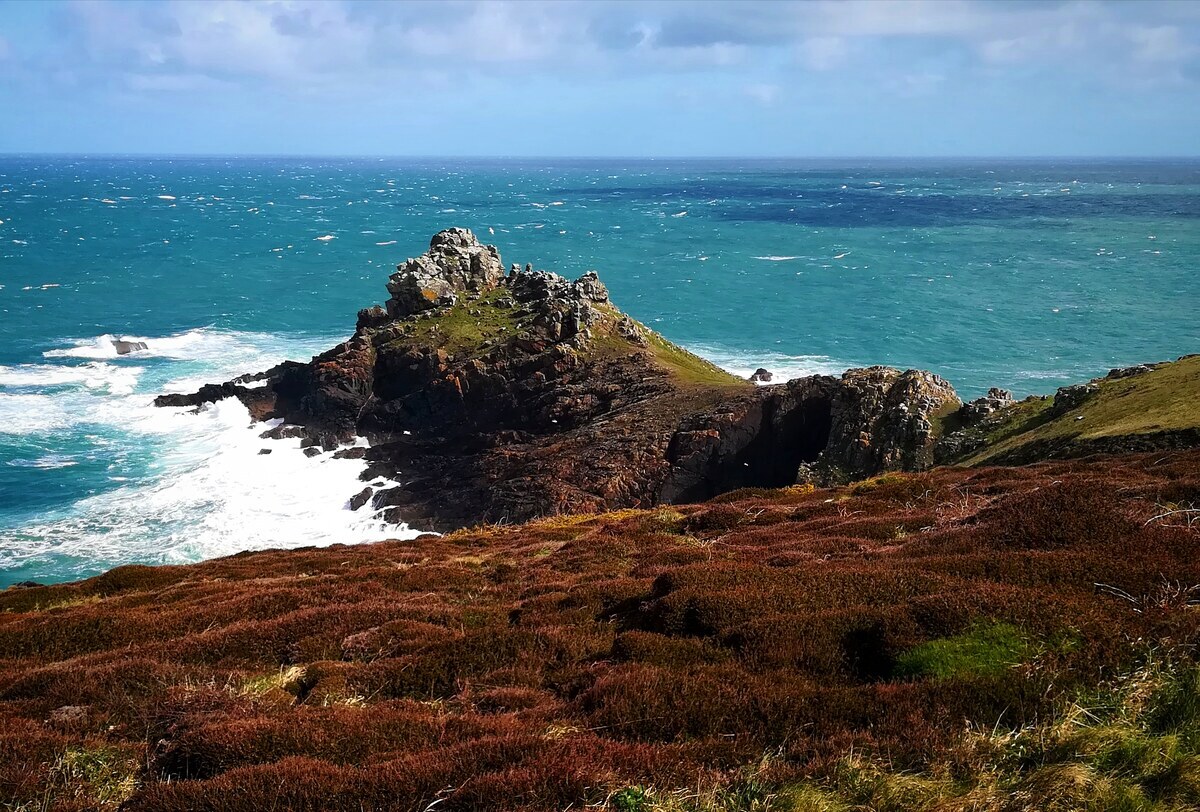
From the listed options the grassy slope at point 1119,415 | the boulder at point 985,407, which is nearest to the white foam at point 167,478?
the boulder at point 985,407

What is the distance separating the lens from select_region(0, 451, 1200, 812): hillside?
7.16m

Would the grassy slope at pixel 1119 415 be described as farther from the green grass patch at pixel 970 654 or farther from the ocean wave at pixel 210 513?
the ocean wave at pixel 210 513

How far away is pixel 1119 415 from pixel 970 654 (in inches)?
1118

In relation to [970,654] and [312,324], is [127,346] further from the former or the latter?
[970,654]

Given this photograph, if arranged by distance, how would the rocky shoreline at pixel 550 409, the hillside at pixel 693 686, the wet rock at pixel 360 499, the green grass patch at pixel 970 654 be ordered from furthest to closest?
the wet rock at pixel 360 499
the rocky shoreline at pixel 550 409
the green grass patch at pixel 970 654
the hillside at pixel 693 686

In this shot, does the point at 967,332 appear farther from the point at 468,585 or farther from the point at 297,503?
the point at 468,585

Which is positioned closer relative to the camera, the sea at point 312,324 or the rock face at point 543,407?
the rock face at point 543,407

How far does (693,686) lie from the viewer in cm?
914

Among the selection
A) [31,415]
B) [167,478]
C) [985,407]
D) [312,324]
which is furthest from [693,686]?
[312,324]

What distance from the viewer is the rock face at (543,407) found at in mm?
46781

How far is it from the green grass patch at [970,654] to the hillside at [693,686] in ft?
0.09

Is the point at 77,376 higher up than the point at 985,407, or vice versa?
the point at 985,407

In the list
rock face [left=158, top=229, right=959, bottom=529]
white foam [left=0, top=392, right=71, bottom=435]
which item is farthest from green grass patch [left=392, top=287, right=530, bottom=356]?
white foam [left=0, top=392, right=71, bottom=435]

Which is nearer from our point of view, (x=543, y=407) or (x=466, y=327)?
(x=543, y=407)
